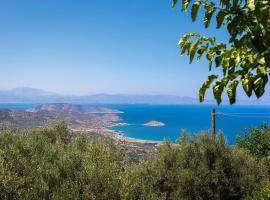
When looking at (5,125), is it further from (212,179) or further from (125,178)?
(212,179)

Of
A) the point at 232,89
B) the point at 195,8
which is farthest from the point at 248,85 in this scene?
the point at 195,8

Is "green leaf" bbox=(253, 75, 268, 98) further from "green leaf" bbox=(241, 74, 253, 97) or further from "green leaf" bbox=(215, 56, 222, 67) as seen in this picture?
"green leaf" bbox=(215, 56, 222, 67)

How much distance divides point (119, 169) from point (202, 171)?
8248 mm

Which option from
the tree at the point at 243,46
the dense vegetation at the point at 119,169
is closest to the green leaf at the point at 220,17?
the tree at the point at 243,46

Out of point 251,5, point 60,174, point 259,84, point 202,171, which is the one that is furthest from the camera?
point 202,171

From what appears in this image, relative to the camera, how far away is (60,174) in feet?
59.9

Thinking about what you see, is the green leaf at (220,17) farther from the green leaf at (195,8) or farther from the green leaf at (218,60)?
the green leaf at (218,60)

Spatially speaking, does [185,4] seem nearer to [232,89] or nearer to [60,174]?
[232,89]

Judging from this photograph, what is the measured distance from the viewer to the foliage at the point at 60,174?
15061 millimetres

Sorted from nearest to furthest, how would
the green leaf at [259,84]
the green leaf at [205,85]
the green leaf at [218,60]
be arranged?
the green leaf at [259,84], the green leaf at [205,85], the green leaf at [218,60]

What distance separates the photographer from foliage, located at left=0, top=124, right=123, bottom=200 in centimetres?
1506

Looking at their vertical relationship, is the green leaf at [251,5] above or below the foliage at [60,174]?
above

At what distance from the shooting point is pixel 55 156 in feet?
67.5

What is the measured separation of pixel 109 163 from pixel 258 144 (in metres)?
18.5
